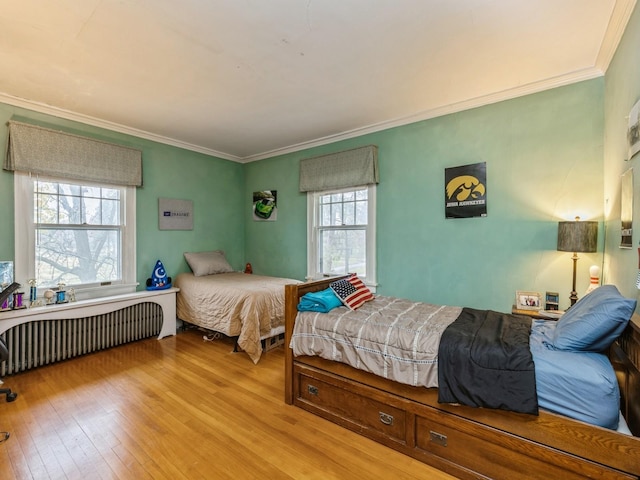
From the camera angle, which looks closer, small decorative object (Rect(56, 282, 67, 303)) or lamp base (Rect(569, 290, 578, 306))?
lamp base (Rect(569, 290, 578, 306))

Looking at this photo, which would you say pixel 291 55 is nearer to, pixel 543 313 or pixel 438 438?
pixel 438 438

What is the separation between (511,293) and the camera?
9.55ft

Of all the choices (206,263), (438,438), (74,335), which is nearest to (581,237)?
(438,438)

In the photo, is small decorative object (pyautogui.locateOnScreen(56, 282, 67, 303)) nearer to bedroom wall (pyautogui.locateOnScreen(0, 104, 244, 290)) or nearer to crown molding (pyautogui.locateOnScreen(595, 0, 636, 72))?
bedroom wall (pyautogui.locateOnScreen(0, 104, 244, 290))

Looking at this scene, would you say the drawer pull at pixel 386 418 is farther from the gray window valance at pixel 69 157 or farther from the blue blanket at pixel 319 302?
the gray window valance at pixel 69 157

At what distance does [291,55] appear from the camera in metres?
2.30

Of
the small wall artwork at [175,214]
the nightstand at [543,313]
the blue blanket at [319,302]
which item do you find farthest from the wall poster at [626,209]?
the small wall artwork at [175,214]

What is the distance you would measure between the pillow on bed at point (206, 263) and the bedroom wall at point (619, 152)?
13.9 feet

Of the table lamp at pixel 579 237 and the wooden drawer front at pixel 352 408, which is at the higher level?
the table lamp at pixel 579 237

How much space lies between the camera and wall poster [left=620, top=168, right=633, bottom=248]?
5.84ft

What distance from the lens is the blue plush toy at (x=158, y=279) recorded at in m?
3.93

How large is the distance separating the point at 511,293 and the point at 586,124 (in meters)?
1.58

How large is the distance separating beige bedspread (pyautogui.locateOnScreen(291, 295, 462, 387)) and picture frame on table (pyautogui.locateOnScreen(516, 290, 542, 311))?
87cm

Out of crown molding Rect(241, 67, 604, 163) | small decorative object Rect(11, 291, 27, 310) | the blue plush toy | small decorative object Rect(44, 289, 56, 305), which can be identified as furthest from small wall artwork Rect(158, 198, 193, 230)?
crown molding Rect(241, 67, 604, 163)
